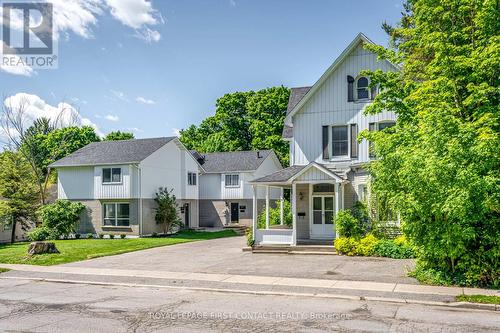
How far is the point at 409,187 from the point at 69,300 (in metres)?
10.4

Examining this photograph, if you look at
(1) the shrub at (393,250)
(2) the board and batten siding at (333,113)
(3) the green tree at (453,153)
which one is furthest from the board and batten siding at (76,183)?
(3) the green tree at (453,153)

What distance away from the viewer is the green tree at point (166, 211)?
36344mm

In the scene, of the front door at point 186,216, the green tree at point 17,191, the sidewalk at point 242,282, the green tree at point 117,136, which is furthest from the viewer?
the green tree at point 117,136

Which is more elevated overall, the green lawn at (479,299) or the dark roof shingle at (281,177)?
the dark roof shingle at (281,177)

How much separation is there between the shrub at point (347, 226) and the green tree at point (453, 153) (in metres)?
5.34

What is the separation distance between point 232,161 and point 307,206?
22654mm

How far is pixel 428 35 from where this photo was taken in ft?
53.1

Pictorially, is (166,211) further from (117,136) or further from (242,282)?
(117,136)

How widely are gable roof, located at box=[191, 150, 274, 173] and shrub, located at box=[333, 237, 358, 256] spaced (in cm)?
2358

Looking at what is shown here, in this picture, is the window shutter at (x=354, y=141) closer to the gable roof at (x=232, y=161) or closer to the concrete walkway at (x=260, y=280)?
the concrete walkway at (x=260, y=280)

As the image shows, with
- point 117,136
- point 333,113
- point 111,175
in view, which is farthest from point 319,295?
point 117,136

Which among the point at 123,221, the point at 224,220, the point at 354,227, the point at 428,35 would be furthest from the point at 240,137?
the point at 428,35

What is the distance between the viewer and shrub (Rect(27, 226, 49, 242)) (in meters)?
33.8

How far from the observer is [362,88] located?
24531 millimetres
